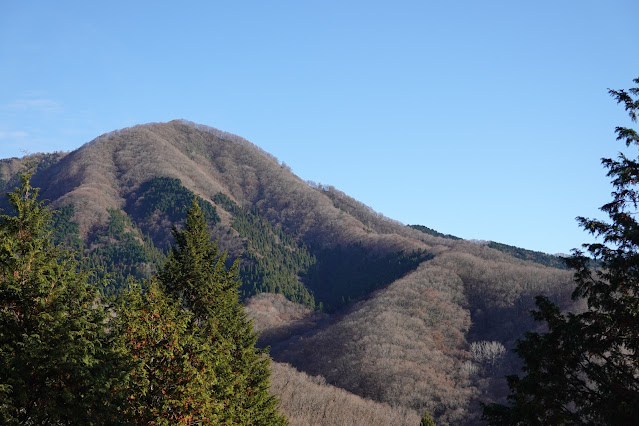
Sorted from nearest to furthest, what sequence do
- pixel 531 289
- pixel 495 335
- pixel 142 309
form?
pixel 142 309, pixel 495 335, pixel 531 289

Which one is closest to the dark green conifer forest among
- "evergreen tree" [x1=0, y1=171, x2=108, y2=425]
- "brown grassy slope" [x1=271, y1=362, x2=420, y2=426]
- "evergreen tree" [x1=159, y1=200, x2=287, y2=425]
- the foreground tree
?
"evergreen tree" [x1=0, y1=171, x2=108, y2=425]

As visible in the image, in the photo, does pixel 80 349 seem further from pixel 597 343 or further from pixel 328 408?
pixel 328 408

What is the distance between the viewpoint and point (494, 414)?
16.9 metres

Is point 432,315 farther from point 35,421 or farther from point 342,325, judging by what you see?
point 35,421

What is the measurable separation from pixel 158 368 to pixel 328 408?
332ft

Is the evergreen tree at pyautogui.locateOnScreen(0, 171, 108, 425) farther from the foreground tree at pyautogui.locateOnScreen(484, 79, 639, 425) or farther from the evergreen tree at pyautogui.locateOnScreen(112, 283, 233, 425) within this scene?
the foreground tree at pyautogui.locateOnScreen(484, 79, 639, 425)

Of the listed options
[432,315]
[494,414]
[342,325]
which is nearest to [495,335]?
[432,315]

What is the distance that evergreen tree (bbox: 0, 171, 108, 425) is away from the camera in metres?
12.7

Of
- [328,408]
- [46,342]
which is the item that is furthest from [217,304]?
[328,408]

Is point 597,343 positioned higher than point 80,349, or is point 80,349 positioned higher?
point 597,343

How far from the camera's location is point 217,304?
24.8 meters

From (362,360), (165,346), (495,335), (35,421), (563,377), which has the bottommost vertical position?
(362,360)

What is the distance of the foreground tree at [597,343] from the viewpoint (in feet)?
48.9

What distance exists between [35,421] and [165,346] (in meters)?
3.93
